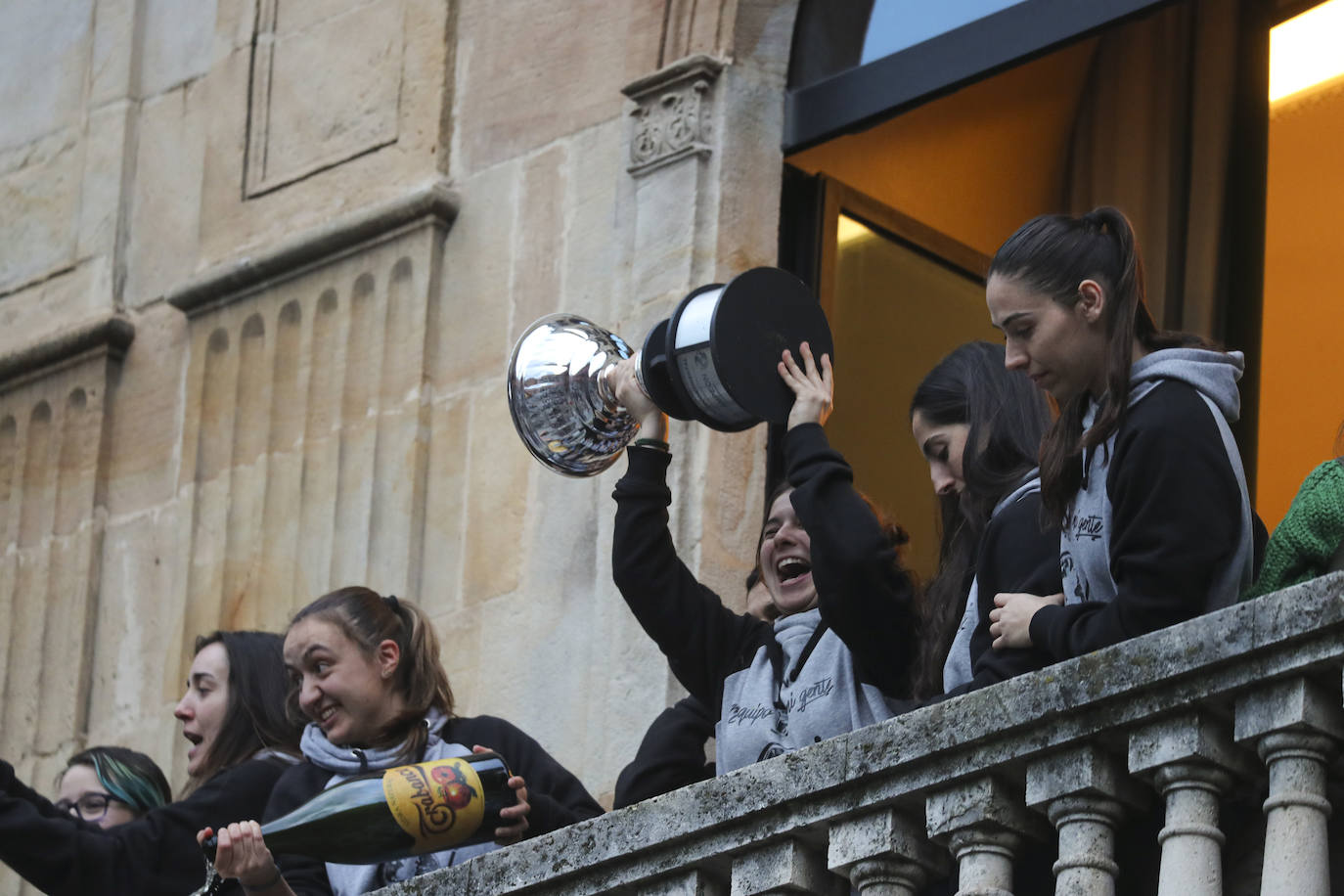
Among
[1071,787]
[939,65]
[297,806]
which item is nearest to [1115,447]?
[1071,787]

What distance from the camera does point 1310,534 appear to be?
12.4ft

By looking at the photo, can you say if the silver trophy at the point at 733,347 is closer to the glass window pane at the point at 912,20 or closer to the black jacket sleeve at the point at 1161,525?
the black jacket sleeve at the point at 1161,525

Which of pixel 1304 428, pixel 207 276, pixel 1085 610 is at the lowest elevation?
pixel 1085 610

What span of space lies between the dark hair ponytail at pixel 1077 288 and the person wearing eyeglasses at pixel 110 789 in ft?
9.39

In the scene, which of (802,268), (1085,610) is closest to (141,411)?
(802,268)

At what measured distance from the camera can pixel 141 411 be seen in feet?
27.8

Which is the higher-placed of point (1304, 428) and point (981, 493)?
point (1304, 428)

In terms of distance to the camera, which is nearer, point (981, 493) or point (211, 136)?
point (981, 493)

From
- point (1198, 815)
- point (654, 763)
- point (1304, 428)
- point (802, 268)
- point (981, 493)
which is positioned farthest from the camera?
point (1304, 428)

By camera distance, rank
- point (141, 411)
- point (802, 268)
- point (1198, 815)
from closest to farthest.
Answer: point (1198, 815) → point (802, 268) → point (141, 411)

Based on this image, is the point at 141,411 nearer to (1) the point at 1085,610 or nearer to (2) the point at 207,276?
(2) the point at 207,276

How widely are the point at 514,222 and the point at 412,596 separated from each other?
41.7 inches

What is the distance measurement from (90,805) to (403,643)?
1.15m

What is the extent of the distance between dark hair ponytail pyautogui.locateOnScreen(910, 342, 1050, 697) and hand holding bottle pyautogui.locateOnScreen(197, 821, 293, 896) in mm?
1173
